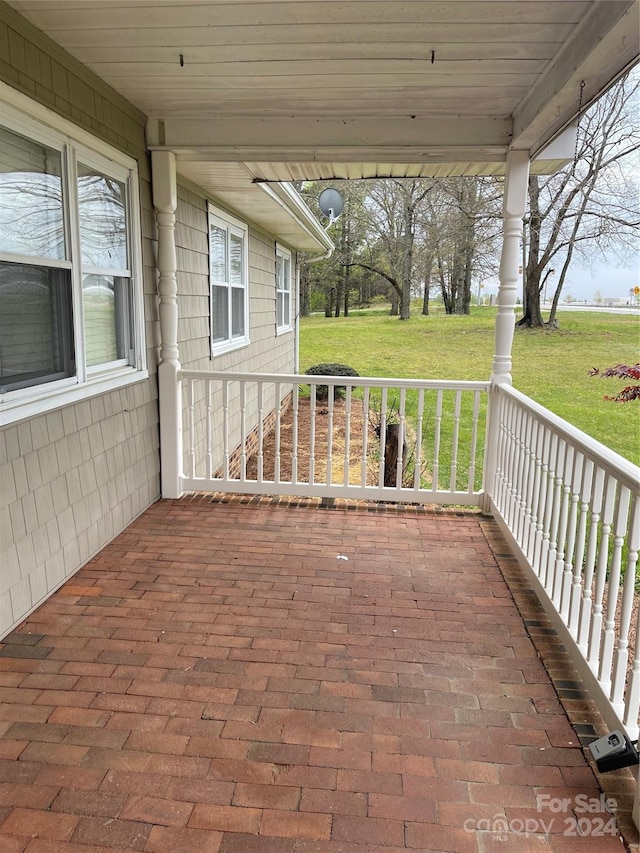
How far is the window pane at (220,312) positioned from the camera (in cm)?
581

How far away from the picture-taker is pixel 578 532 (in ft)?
7.94

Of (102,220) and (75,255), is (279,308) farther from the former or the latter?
(75,255)

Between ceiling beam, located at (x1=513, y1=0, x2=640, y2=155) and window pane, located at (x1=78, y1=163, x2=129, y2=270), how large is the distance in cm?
245

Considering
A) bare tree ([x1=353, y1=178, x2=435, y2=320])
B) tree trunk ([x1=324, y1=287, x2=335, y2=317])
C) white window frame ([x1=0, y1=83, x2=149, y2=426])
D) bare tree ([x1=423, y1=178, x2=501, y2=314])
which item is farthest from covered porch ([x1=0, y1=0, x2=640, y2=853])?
tree trunk ([x1=324, y1=287, x2=335, y2=317])

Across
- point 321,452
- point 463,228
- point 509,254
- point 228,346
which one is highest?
point 463,228

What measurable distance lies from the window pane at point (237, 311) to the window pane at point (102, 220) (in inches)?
115

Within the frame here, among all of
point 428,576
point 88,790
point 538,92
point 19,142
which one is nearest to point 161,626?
point 88,790

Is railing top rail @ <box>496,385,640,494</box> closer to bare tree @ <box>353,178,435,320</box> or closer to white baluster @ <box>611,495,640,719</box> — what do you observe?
white baluster @ <box>611,495,640,719</box>

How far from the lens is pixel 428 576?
126 inches

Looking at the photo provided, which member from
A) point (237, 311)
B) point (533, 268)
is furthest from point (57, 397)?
point (533, 268)

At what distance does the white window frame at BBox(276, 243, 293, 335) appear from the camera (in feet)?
31.3

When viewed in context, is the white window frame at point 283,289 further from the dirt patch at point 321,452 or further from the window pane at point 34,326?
the window pane at point 34,326

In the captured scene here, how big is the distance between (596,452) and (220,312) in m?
4.60

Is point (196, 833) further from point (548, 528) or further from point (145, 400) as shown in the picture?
point (145, 400)
